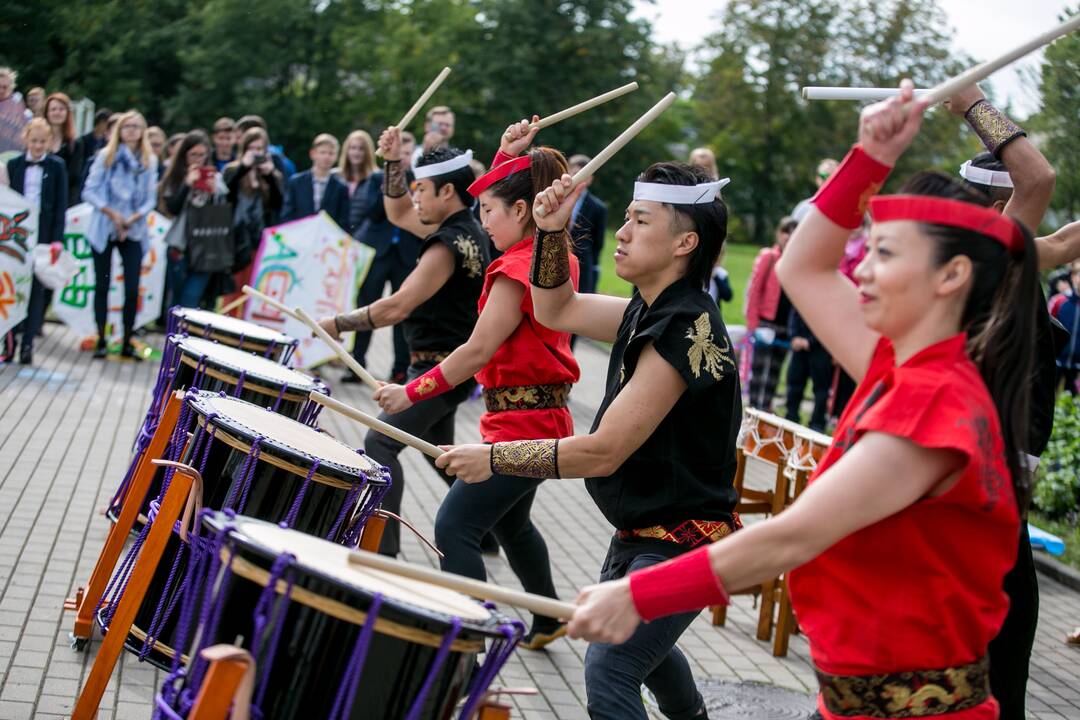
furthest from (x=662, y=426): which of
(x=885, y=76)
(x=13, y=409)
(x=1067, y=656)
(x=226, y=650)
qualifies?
(x=885, y=76)

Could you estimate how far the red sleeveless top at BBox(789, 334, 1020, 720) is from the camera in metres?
2.43

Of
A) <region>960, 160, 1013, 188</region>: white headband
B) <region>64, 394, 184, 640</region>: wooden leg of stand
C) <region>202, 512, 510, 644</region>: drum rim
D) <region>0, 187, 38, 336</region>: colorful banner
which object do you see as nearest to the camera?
<region>202, 512, 510, 644</region>: drum rim

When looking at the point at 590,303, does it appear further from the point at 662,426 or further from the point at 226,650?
the point at 226,650

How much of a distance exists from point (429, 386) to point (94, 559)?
2.31 m

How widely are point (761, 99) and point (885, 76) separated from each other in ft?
23.8

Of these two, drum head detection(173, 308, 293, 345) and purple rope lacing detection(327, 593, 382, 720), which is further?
drum head detection(173, 308, 293, 345)

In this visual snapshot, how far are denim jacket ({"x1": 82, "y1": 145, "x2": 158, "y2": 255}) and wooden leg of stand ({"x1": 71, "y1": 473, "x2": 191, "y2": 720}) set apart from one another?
8.32 metres

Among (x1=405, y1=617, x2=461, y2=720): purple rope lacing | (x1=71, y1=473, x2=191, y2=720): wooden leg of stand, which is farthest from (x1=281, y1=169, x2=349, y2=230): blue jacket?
(x1=405, y1=617, x2=461, y2=720): purple rope lacing

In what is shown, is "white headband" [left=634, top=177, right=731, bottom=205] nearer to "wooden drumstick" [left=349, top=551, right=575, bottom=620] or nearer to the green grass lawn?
"wooden drumstick" [left=349, top=551, right=575, bottom=620]

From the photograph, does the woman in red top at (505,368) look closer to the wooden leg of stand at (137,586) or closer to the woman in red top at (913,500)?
the wooden leg of stand at (137,586)

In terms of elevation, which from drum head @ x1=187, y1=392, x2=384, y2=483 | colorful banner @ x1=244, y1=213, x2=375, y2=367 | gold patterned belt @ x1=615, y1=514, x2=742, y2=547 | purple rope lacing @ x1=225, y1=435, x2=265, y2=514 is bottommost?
colorful banner @ x1=244, y1=213, x2=375, y2=367

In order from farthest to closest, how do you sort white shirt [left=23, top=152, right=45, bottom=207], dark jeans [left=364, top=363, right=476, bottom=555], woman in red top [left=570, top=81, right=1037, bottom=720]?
white shirt [left=23, top=152, right=45, bottom=207], dark jeans [left=364, top=363, right=476, bottom=555], woman in red top [left=570, top=81, right=1037, bottom=720]

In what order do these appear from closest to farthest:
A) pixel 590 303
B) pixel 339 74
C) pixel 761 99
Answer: pixel 590 303, pixel 339 74, pixel 761 99

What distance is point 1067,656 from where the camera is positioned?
675 cm
